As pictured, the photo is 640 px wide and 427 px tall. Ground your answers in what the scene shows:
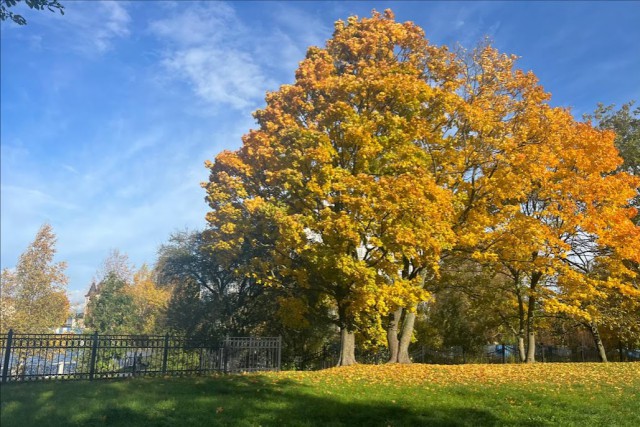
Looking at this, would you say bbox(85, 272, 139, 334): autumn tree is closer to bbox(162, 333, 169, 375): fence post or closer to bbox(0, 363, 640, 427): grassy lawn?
bbox(162, 333, 169, 375): fence post

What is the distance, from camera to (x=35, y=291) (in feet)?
86.3

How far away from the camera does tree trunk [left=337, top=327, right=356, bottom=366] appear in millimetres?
16808

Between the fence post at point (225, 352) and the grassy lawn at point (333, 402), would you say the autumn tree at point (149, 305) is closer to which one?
the fence post at point (225, 352)

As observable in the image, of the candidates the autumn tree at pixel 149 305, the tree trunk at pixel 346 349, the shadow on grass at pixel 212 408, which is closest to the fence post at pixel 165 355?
the shadow on grass at pixel 212 408

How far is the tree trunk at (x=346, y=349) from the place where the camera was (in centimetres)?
1681

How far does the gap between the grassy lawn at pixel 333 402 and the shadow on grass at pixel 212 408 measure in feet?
0.05

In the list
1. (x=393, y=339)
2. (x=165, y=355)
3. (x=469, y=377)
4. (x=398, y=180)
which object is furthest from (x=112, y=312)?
(x=469, y=377)

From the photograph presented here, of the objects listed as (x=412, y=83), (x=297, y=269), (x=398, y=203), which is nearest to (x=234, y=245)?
(x=297, y=269)

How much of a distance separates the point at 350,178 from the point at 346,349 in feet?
19.7

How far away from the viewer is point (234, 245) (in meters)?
16.9

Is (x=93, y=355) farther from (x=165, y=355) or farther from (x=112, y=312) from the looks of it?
(x=112, y=312)

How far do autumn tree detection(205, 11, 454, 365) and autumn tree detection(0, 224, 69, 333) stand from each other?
13.8m

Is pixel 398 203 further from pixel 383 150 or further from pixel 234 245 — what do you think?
pixel 234 245

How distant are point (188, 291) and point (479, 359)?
15716 millimetres
